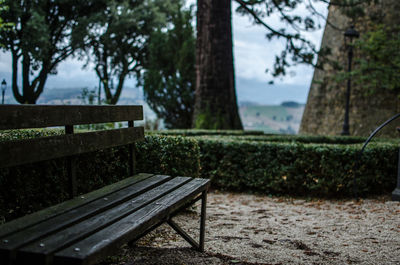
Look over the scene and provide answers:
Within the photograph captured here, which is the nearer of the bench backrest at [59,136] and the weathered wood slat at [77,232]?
the weathered wood slat at [77,232]

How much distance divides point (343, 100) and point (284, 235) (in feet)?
41.8

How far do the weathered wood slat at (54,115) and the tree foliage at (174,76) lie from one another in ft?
40.0

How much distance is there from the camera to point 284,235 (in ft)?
12.9

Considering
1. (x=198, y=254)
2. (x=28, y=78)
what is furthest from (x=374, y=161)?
(x=28, y=78)

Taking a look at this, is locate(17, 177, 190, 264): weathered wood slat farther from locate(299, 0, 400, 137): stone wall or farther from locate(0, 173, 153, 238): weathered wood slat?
locate(299, 0, 400, 137): stone wall

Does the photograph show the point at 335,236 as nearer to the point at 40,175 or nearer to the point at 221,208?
the point at 221,208

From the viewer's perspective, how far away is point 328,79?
53.1 ft

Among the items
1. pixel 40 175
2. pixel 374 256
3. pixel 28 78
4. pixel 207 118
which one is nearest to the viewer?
pixel 40 175

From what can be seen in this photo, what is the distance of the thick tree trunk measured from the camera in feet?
35.6

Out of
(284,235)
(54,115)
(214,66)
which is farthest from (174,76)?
(54,115)

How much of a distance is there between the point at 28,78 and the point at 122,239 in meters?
15.2

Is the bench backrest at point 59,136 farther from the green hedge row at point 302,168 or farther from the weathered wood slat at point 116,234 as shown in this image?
the green hedge row at point 302,168

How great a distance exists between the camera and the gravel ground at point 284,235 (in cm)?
306

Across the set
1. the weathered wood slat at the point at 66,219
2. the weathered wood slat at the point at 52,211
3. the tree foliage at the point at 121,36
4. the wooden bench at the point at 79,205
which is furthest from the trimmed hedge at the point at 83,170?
the tree foliage at the point at 121,36
